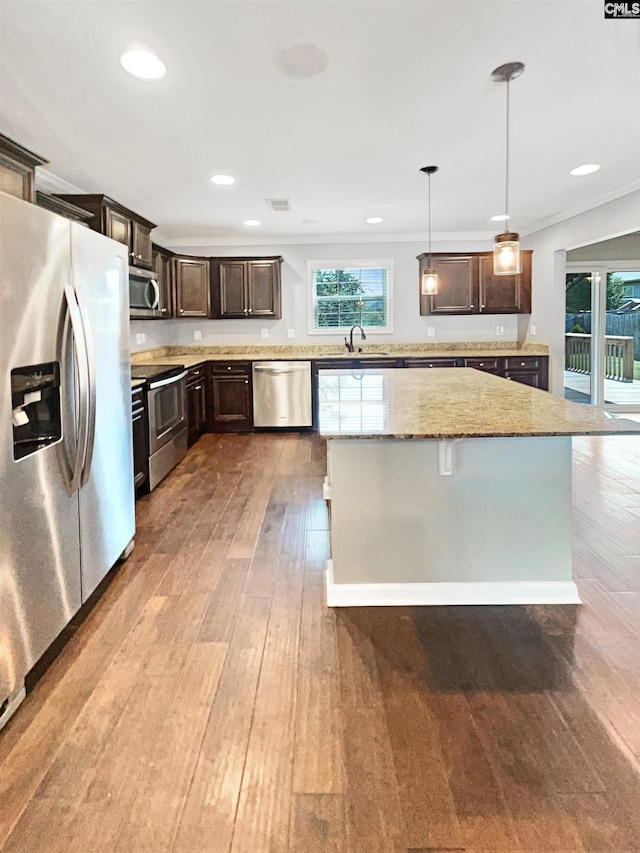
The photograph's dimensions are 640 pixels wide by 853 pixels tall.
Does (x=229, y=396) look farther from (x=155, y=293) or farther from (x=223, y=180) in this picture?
(x=223, y=180)

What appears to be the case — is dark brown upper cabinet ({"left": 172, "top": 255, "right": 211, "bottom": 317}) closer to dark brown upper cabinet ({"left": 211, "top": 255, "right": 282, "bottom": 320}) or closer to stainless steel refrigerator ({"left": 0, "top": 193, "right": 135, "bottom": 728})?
dark brown upper cabinet ({"left": 211, "top": 255, "right": 282, "bottom": 320})

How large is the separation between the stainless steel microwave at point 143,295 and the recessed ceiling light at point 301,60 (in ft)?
8.73

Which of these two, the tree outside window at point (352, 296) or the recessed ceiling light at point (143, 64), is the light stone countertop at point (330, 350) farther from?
the recessed ceiling light at point (143, 64)

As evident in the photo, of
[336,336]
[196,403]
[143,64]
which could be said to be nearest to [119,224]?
[196,403]

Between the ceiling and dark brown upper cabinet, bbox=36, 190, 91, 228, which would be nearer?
the ceiling

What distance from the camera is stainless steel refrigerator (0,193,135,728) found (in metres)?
1.83

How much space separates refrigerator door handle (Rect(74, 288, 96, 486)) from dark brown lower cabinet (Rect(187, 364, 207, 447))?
11.8 feet

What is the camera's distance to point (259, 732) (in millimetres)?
1807

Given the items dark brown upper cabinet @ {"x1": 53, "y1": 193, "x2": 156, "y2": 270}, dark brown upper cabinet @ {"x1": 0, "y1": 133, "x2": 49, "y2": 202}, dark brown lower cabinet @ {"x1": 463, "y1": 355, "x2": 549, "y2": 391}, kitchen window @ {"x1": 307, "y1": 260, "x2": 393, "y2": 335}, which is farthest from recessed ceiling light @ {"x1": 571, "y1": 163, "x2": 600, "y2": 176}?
dark brown upper cabinet @ {"x1": 0, "y1": 133, "x2": 49, "y2": 202}

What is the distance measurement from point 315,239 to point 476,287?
6.74ft

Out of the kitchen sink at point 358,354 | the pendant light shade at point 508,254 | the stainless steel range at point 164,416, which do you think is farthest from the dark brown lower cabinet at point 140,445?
the kitchen sink at point 358,354

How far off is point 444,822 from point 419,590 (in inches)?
48.4

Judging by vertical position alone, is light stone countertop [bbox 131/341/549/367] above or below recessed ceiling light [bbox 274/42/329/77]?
below

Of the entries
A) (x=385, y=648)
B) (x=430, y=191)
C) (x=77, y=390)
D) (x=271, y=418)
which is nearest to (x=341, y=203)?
(x=430, y=191)
